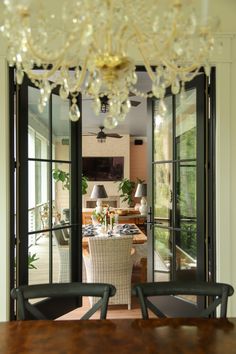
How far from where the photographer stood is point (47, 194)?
3012 millimetres

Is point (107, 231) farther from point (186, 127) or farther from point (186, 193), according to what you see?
point (186, 127)

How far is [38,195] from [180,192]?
1.31 meters

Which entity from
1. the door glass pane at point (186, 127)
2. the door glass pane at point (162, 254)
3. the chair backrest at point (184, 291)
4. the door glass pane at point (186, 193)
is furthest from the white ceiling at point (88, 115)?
the chair backrest at point (184, 291)

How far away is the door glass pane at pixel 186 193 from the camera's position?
297 cm

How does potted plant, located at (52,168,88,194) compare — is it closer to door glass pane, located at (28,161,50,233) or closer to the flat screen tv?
door glass pane, located at (28,161,50,233)

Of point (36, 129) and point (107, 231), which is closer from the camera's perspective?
point (36, 129)

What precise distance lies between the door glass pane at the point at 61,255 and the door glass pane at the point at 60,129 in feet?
2.33

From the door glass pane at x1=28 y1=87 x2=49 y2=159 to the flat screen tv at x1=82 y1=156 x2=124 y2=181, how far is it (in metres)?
6.36

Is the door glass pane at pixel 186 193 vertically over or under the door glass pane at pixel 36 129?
under

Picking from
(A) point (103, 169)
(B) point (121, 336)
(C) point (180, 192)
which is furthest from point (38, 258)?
(A) point (103, 169)

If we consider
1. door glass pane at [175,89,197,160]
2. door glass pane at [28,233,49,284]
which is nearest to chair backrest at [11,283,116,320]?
door glass pane at [28,233,49,284]

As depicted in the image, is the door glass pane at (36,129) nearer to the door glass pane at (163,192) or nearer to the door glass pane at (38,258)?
the door glass pane at (38,258)

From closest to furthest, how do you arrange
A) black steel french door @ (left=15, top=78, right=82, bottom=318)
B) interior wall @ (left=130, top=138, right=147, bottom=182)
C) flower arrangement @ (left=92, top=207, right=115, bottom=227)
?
black steel french door @ (left=15, top=78, right=82, bottom=318) < flower arrangement @ (left=92, top=207, right=115, bottom=227) < interior wall @ (left=130, top=138, right=147, bottom=182)

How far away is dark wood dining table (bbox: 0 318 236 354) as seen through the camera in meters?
1.27
